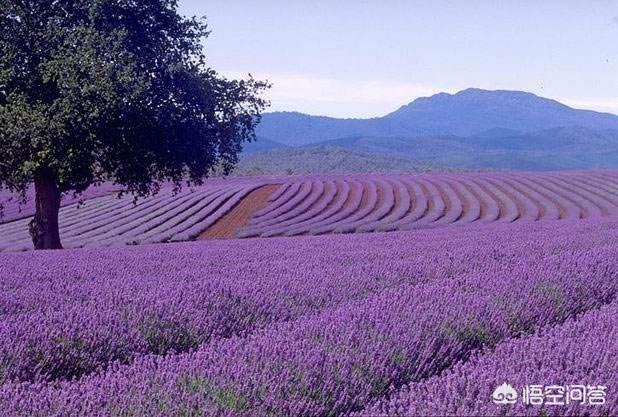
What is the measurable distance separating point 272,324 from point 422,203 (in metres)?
22.7

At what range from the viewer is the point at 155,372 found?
9.48 feet

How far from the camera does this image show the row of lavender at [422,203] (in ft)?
69.9

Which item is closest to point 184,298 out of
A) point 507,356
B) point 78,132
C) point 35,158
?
point 507,356

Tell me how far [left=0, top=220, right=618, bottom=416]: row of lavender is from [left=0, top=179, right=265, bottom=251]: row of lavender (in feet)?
36.4

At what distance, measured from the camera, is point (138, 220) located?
77.3 ft

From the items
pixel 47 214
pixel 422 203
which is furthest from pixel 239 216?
pixel 47 214

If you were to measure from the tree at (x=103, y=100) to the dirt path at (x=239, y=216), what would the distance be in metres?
6.52

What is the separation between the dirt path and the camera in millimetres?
21031

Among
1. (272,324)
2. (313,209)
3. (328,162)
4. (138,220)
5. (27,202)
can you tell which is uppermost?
(328,162)

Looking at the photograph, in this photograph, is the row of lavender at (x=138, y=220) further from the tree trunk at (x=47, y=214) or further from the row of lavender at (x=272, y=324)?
the row of lavender at (x=272, y=324)

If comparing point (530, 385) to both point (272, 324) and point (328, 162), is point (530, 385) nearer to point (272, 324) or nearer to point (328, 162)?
point (272, 324)

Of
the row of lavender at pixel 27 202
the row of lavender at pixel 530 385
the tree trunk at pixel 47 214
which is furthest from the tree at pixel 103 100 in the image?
the row of lavender at pixel 27 202

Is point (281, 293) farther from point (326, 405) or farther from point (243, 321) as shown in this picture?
point (326, 405)

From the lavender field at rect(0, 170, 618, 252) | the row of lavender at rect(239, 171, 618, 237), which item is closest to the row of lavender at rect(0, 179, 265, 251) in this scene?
the lavender field at rect(0, 170, 618, 252)
